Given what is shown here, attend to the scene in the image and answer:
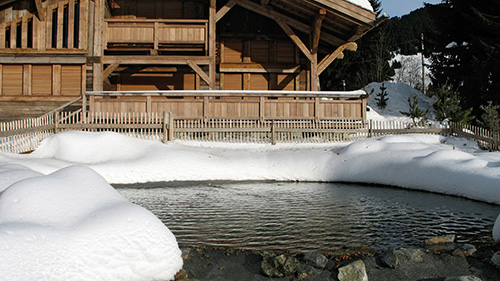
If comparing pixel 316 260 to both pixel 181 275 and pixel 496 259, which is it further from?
pixel 496 259

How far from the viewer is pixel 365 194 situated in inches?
375

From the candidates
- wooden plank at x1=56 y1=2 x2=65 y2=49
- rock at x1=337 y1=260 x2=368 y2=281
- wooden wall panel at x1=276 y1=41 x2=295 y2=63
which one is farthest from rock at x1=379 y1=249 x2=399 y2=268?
wooden plank at x1=56 y1=2 x2=65 y2=49

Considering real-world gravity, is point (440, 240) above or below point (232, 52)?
below

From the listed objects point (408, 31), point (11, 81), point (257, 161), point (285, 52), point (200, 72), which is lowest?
point (257, 161)

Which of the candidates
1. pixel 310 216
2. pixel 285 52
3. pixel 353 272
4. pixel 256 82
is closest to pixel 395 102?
pixel 285 52

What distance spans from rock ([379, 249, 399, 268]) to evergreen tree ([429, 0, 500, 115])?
21169 mm

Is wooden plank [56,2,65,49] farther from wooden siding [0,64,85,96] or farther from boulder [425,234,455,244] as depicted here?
boulder [425,234,455,244]

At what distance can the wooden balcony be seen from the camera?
64.3ft

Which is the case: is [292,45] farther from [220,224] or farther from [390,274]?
[390,274]

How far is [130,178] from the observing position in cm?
1155

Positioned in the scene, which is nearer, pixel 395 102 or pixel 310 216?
pixel 310 216

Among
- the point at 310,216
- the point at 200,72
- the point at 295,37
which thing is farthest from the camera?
the point at 295,37

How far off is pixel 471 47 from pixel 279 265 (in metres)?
24.6

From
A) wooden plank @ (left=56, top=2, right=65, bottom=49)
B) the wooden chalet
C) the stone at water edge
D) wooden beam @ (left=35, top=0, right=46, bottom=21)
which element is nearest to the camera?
the stone at water edge
